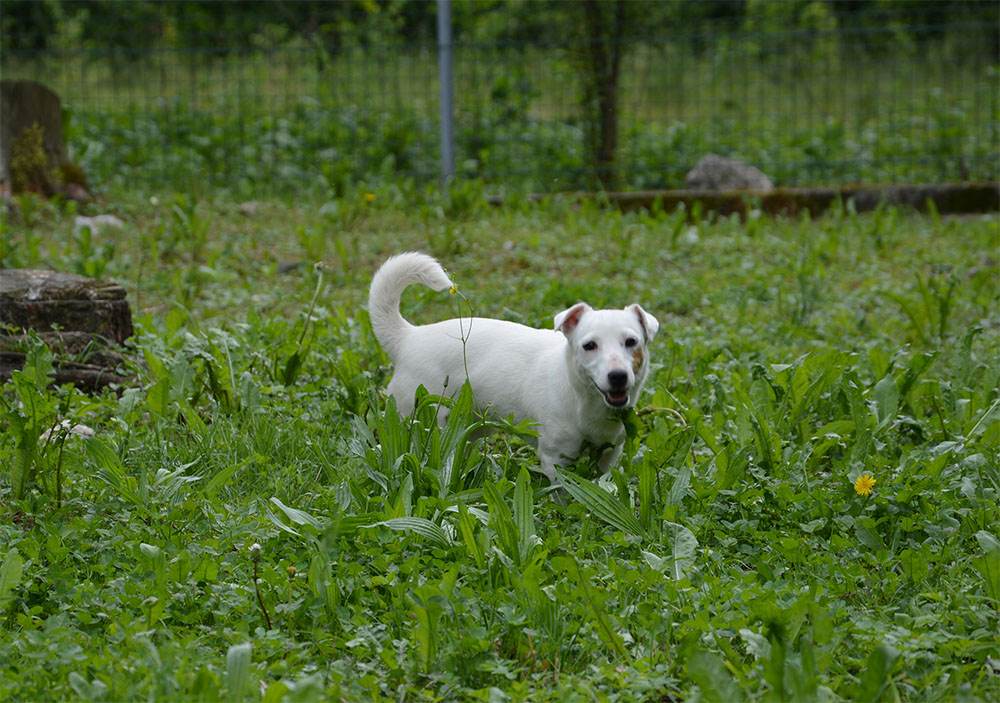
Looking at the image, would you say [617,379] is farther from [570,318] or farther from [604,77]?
[604,77]

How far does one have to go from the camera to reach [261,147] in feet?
31.9

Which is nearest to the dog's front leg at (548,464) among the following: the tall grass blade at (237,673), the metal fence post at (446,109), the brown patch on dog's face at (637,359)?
the brown patch on dog's face at (637,359)

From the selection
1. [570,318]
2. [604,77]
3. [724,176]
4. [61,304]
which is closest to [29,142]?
[61,304]

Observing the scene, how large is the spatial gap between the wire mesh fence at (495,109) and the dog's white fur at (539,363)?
16.6 feet

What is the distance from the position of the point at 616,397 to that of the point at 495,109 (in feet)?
22.4

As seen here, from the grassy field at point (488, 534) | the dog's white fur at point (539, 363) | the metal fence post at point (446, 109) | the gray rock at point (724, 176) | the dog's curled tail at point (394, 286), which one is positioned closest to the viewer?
the grassy field at point (488, 534)

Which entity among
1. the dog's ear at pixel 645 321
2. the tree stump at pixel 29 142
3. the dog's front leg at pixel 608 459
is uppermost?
the tree stump at pixel 29 142

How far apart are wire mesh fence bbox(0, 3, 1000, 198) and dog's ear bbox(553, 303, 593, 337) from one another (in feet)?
18.6

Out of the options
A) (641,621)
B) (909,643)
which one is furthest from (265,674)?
(909,643)

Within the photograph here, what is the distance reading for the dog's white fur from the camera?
10.2ft

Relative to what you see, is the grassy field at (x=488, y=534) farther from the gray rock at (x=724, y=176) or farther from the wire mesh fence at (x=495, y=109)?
the wire mesh fence at (x=495, y=109)

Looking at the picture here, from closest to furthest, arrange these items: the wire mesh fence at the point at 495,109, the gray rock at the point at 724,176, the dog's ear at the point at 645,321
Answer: the dog's ear at the point at 645,321
the gray rock at the point at 724,176
the wire mesh fence at the point at 495,109

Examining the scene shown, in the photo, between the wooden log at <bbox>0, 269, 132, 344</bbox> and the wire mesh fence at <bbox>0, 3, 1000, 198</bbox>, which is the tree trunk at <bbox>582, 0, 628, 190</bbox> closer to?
the wire mesh fence at <bbox>0, 3, 1000, 198</bbox>

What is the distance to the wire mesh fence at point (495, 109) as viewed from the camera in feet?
30.1
